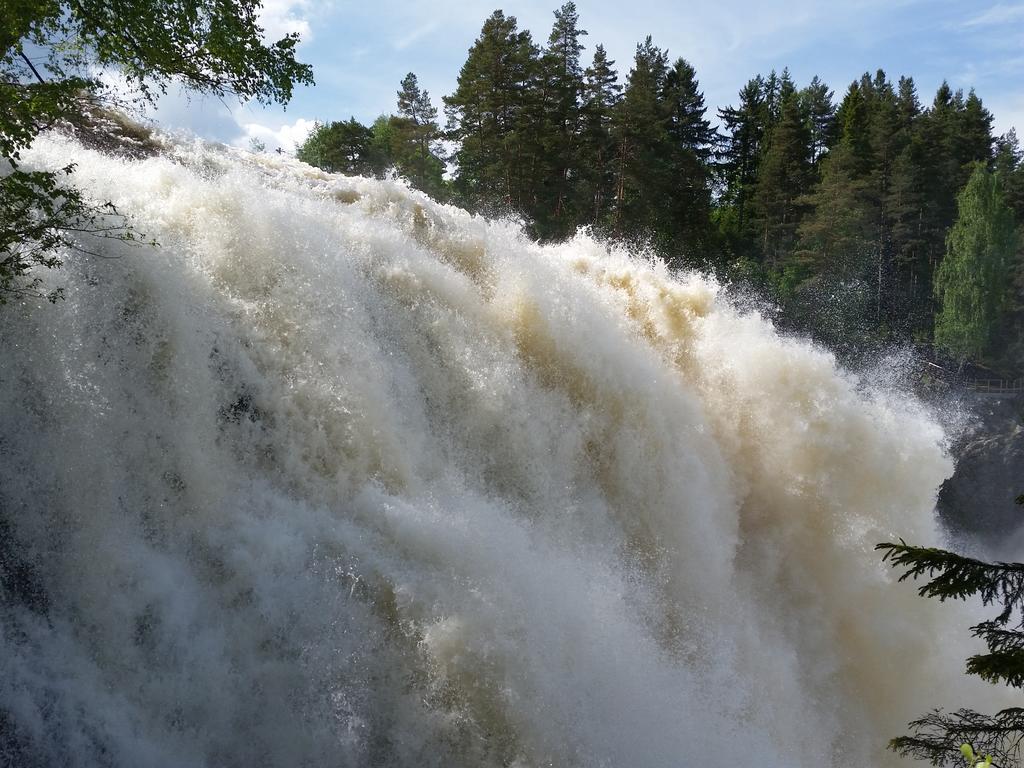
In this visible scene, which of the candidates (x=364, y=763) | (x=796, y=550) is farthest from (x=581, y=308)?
(x=364, y=763)

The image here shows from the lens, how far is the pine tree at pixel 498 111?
84.3ft

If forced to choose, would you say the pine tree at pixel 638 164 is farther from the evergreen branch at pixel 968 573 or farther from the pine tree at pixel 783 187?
the evergreen branch at pixel 968 573

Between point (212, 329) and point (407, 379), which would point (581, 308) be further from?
point (212, 329)

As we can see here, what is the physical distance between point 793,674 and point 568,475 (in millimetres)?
3771

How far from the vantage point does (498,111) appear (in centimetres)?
2630

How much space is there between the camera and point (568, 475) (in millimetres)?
9297

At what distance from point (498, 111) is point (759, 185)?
13.9 metres

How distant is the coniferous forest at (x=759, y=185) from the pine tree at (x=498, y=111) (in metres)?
0.05

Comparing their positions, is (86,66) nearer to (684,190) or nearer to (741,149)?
(684,190)

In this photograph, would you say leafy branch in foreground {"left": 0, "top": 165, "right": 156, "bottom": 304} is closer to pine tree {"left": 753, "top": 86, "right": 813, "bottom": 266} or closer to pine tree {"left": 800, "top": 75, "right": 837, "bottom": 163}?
pine tree {"left": 753, "top": 86, "right": 813, "bottom": 266}

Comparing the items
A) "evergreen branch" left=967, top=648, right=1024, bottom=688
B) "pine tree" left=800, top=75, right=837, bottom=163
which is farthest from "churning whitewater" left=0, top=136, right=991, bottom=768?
"pine tree" left=800, top=75, right=837, bottom=163

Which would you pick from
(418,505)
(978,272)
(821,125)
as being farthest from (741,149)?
(418,505)

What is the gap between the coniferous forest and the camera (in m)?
26.3

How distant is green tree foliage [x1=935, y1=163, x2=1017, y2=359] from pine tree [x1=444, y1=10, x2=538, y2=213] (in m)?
16.9
